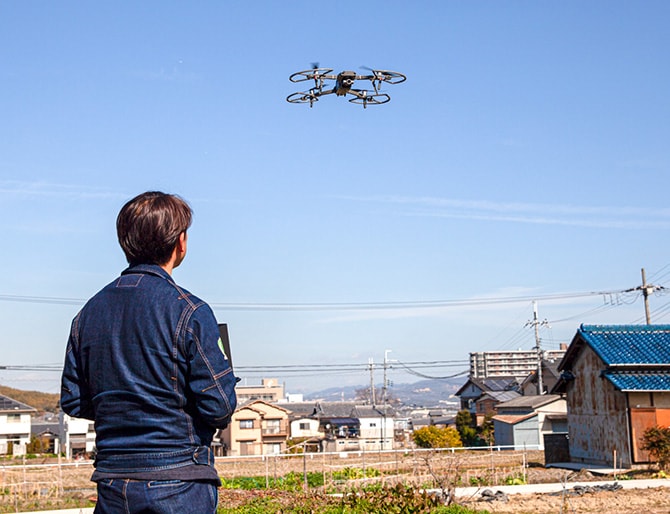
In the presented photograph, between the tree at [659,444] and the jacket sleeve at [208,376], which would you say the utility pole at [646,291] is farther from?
the jacket sleeve at [208,376]

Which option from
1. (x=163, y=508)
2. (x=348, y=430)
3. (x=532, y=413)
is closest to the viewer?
(x=163, y=508)

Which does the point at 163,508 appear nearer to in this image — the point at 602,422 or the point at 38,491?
the point at 38,491

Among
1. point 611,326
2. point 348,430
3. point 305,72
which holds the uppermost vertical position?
point 305,72

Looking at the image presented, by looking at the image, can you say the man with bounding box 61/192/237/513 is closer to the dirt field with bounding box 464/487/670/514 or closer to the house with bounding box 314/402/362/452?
the dirt field with bounding box 464/487/670/514

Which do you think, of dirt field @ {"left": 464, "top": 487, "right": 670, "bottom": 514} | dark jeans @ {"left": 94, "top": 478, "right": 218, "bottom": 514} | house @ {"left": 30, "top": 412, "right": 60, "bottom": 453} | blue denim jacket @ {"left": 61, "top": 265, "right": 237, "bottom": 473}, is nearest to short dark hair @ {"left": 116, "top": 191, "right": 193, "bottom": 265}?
blue denim jacket @ {"left": 61, "top": 265, "right": 237, "bottom": 473}

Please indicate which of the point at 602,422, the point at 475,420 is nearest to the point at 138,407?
the point at 602,422

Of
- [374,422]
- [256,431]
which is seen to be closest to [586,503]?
[256,431]

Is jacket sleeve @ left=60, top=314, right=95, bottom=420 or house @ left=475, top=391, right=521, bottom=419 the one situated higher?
jacket sleeve @ left=60, top=314, right=95, bottom=420
